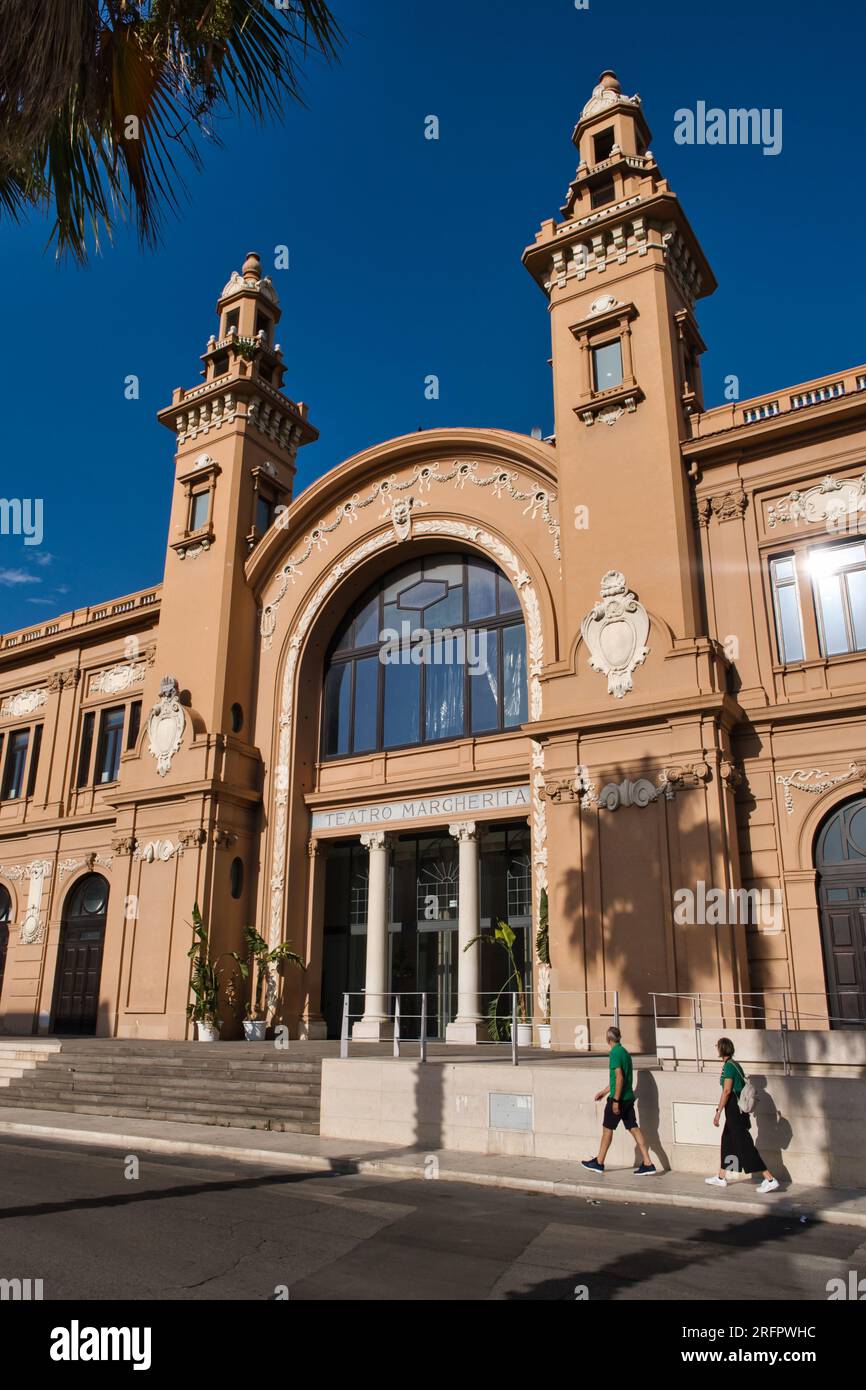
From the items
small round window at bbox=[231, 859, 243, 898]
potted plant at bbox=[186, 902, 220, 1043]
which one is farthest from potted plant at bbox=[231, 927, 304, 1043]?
small round window at bbox=[231, 859, 243, 898]

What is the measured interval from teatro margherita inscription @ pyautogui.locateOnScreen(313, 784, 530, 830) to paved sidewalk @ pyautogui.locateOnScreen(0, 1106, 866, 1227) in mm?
8755

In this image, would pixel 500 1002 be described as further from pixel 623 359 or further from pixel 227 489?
pixel 227 489

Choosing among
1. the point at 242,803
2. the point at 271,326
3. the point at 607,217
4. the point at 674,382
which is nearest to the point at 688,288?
the point at 607,217

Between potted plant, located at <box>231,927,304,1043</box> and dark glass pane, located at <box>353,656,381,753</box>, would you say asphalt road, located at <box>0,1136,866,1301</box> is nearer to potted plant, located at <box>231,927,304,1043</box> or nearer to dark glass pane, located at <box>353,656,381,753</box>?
potted plant, located at <box>231,927,304,1043</box>

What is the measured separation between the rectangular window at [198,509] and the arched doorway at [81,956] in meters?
10.3

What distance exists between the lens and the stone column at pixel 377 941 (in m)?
22.2

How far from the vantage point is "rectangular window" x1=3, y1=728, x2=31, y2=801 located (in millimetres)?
31922

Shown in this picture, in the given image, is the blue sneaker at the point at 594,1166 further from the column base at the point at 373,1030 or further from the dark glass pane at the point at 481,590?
the dark glass pane at the point at 481,590

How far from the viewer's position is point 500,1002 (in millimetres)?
21516

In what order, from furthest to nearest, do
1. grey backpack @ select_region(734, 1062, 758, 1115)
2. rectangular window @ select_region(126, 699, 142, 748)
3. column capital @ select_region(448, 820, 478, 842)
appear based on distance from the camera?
rectangular window @ select_region(126, 699, 142, 748), column capital @ select_region(448, 820, 478, 842), grey backpack @ select_region(734, 1062, 758, 1115)

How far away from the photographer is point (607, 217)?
21.9 m

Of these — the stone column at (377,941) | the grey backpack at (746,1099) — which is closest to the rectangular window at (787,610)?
the grey backpack at (746,1099)

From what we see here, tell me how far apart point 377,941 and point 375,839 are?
2.34 metres
